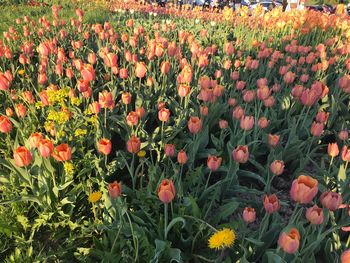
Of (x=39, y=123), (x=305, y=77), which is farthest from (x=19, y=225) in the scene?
(x=305, y=77)

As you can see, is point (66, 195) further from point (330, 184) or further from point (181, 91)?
point (330, 184)

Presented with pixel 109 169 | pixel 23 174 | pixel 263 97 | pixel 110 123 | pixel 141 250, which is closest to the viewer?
pixel 141 250

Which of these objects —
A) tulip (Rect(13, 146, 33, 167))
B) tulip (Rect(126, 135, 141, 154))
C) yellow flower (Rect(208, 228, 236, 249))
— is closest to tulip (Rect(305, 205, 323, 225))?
yellow flower (Rect(208, 228, 236, 249))

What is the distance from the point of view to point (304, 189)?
143 centimetres

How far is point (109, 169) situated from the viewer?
2.37 metres

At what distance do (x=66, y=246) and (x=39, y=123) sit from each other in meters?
1.32

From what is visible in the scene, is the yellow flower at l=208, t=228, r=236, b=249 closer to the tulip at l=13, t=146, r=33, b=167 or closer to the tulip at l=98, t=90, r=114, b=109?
the tulip at l=13, t=146, r=33, b=167

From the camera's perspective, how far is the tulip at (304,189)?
4.68 feet

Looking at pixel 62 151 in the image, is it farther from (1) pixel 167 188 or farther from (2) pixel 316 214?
(2) pixel 316 214

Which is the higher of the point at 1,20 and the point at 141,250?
the point at 1,20

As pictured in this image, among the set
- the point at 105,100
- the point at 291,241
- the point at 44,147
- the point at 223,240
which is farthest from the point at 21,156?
the point at 291,241

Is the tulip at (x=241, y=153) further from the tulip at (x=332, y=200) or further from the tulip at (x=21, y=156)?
the tulip at (x=21, y=156)

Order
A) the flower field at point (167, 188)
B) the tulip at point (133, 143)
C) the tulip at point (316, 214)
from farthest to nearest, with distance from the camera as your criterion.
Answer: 1. the tulip at point (133, 143)
2. the flower field at point (167, 188)
3. the tulip at point (316, 214)

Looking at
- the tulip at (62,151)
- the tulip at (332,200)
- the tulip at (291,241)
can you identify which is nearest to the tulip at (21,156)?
the tulip at (62,151)
